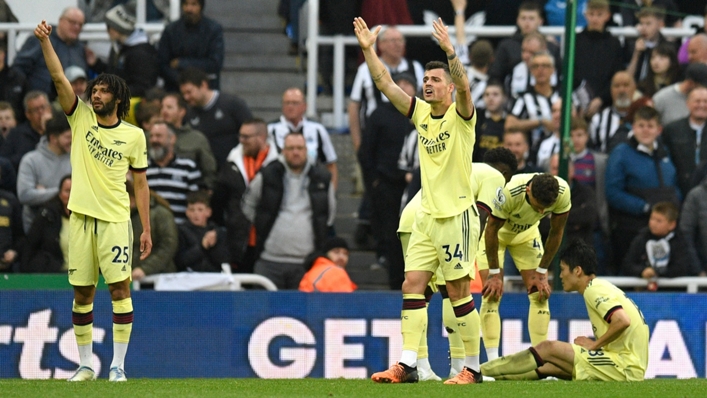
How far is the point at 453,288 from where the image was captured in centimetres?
1006

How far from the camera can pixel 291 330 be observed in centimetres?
1323

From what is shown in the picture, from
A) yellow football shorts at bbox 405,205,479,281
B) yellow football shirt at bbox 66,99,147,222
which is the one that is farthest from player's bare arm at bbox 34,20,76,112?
yellow football shorts at bbox 405,205,479,281

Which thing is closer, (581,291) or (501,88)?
Result: (581,291)

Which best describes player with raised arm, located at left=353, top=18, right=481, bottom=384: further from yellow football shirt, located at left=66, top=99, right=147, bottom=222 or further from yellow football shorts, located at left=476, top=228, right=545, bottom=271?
yellow football shirt, located at left=66, top=99, right=147, bottom=222

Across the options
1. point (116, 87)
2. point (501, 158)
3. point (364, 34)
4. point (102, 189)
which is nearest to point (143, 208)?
point (102, 189)

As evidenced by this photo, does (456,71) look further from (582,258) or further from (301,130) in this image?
→ (301,130)

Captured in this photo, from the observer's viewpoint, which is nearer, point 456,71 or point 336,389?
point 456,71

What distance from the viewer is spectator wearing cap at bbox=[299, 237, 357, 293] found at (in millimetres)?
13477

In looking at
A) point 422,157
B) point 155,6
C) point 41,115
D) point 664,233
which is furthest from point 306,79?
point 422,157

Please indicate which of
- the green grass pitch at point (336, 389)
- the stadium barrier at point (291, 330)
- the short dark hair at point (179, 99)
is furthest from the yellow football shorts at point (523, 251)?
the short dark hair at point (179, 99)

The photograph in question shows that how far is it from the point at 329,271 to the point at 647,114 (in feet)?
12.5

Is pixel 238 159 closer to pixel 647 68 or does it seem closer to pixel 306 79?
pixel 306 79

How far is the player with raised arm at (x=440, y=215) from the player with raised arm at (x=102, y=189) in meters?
2.00

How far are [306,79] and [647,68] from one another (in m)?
4.21
